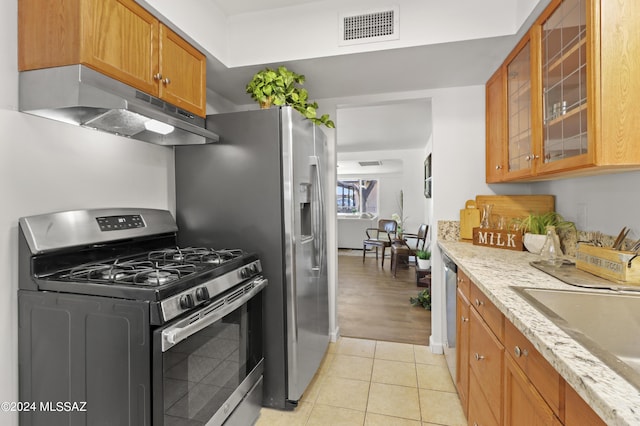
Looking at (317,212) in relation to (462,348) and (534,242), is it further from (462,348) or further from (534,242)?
(534,242)

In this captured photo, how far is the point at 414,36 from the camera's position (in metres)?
1.89

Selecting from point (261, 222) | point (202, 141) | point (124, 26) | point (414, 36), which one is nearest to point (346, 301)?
point (261, 222)

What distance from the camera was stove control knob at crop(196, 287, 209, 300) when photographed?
128 centimetres

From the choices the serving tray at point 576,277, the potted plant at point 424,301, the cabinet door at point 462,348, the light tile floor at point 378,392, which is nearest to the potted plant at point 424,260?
the potted plant at point 424,301

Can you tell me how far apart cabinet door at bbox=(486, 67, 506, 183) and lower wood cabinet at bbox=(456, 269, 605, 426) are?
0.93 m

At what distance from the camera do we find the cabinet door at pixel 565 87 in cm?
123

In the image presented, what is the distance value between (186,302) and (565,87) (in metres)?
1.84

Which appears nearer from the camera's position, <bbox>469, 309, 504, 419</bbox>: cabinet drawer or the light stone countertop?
the light stone countertop

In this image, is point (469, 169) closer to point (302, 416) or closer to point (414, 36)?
point (414, 36)

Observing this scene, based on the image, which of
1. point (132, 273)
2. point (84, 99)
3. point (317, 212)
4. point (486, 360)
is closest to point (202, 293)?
point (132, 273)

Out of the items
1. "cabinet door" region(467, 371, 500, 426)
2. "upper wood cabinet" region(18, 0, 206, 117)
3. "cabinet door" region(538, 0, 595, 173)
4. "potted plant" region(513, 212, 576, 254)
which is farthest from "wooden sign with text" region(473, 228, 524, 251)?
"upper wood cabinet" region(18, 0, 206, 117)

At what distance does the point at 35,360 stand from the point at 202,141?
1.31 m

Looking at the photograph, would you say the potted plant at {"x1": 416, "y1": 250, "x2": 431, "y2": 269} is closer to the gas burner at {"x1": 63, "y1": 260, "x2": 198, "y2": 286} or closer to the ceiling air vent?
the ceiling air vent

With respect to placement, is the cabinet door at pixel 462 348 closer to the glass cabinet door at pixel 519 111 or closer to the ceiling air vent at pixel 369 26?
the glass cabinet door at pixel 519 111
